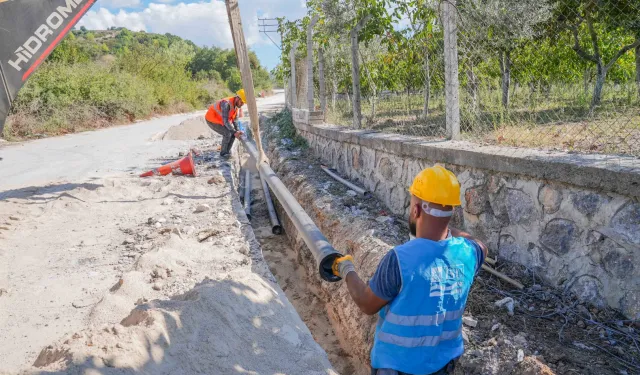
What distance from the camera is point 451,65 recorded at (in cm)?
438

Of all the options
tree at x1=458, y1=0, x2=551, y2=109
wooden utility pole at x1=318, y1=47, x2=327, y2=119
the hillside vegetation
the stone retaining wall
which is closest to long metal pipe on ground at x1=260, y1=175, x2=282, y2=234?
wooden utility pole at x1=318, y1=47, x2=327, y2=119

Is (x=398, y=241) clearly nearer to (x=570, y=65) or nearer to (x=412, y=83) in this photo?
(x=412, y=83)

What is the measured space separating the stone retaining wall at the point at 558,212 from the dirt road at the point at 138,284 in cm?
180

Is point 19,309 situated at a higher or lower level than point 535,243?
lower

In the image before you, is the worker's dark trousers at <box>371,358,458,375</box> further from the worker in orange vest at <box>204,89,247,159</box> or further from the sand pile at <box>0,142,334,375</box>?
the worker in orange vest at <box>204,89,247,159</box>

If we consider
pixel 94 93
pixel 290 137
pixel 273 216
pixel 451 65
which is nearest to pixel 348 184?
pixel 273 216

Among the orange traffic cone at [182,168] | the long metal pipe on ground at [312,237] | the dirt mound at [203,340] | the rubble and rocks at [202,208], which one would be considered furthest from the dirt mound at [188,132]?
the dirt mound at [203,340]

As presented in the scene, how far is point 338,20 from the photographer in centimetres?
820

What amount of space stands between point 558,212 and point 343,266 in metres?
1.89

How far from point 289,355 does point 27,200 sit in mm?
5307

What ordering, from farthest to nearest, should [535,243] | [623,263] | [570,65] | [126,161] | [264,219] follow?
1. [570,65]
2. [126,161]
3. [264,219]
4. [535,243]
5. [623,263]

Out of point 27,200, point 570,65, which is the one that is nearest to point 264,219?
point 27,200

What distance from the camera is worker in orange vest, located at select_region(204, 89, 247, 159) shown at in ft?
32.6

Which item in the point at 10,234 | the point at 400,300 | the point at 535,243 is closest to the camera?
the point at 400,300
